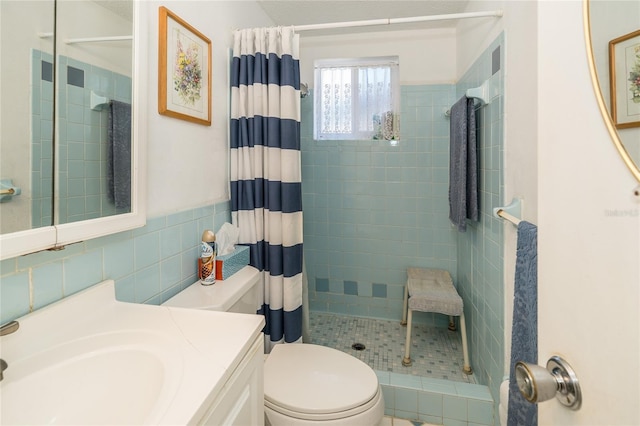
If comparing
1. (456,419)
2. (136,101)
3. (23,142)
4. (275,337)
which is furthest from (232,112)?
(456,419)

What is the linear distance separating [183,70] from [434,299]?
176 centimetres

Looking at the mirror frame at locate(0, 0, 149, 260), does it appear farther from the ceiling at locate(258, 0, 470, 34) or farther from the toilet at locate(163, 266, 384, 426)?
the ceiling at locate(258, 0, 470, 34)

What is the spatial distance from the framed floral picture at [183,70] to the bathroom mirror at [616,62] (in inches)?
46.9

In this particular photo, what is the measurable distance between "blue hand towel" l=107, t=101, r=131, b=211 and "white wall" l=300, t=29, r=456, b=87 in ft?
6.21

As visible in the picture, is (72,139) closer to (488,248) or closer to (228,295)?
(228,295)

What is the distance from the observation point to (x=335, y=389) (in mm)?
1149

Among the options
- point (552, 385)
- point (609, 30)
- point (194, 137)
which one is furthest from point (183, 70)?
point (552, 385)

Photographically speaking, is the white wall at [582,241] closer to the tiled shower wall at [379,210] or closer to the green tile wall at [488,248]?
the green tile wall at [488,248]

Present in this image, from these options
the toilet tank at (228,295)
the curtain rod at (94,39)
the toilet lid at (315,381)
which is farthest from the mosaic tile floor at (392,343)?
the curtain rod at (94,39)

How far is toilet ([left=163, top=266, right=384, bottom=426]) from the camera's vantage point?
1058 mm

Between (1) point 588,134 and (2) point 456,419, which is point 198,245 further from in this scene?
(2) point 456,419

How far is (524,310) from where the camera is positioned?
95cm

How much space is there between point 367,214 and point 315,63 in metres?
1.32

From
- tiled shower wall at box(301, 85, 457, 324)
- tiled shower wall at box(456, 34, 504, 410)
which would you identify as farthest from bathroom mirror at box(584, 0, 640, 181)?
tiled shower wall at box(301, 85, 457, 324)
